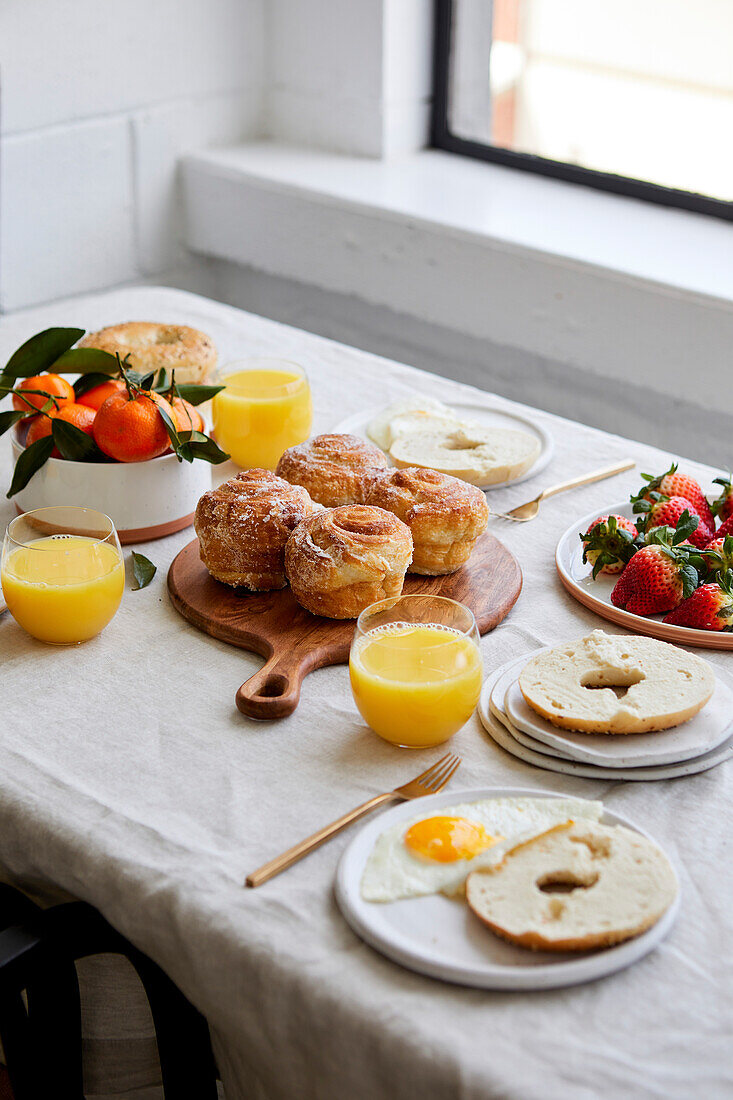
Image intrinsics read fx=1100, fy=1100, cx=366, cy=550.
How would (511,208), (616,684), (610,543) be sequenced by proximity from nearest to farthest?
(616,684), (610,543), (511,208)

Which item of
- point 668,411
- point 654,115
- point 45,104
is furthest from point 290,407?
point 654,115

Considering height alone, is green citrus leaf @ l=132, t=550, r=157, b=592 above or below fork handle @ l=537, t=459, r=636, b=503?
below

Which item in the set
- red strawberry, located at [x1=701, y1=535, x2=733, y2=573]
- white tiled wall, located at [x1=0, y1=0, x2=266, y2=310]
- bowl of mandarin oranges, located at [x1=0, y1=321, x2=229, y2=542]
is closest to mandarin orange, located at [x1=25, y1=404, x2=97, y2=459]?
bowl of mandarin oranges, located at [x1=0, y1=321, x2=229, y2=542]

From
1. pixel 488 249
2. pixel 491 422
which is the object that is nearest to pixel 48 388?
pixel 491 422

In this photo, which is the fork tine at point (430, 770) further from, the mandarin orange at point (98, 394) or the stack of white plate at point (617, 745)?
the mandarin orange at point (98, 394)

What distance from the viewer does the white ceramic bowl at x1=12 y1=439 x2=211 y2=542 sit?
1.35m

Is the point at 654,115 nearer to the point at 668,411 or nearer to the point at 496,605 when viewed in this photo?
the point at 668,411

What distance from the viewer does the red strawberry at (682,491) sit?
53.1 inches

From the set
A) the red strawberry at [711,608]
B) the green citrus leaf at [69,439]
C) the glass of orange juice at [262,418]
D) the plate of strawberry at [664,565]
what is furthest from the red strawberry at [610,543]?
the green citrus leaf at [69,439]

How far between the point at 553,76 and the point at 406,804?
2.86 meters

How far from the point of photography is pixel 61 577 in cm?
117

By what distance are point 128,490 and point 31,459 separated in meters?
0.12

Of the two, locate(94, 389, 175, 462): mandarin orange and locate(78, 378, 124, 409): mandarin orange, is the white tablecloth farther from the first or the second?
locate(78, 378, 124, 409): mandarin orange

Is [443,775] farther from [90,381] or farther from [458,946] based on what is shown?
[90,381]
